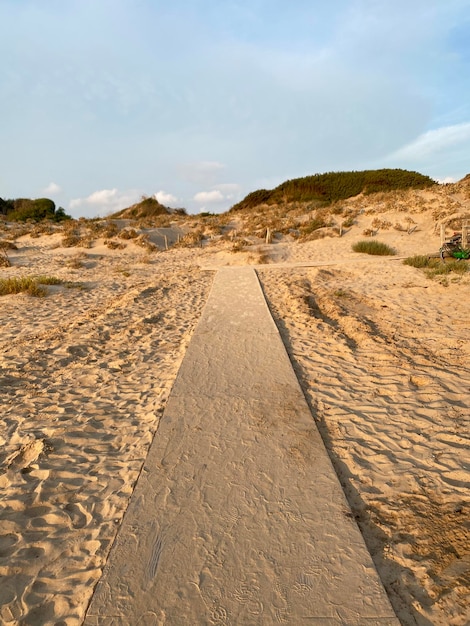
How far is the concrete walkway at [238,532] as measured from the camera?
191 cm

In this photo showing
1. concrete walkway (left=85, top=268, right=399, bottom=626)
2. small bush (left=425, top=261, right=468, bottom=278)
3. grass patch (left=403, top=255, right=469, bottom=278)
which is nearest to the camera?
concrete walkway (left=85, top=268, right=399, bottom=626)

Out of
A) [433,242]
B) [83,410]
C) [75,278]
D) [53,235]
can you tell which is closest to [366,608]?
[83,410]

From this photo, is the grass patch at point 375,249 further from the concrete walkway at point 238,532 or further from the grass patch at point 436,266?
the concrete walkway at point 238,532

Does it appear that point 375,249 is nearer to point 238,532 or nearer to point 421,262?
point 421,262

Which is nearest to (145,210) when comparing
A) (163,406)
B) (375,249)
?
(375,249)

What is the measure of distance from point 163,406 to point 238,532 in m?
1.92

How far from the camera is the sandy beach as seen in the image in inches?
87.2

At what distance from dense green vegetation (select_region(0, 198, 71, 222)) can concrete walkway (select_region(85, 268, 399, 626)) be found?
1347 inches

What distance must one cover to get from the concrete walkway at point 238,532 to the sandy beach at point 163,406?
19cm

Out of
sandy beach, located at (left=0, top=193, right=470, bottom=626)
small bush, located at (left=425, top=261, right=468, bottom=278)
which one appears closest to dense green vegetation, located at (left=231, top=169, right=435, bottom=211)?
small bush, located at (left=425, top=261, right=468, bottom=278)

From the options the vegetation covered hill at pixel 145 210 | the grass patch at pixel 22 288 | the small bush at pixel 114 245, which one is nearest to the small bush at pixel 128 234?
the small bush at pixel 114 245

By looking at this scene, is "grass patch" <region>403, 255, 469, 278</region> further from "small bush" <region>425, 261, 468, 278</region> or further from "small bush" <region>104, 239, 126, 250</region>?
"small bush" <region>104, 239, 126, 250</region>

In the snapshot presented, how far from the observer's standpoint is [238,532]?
2365 millimetres

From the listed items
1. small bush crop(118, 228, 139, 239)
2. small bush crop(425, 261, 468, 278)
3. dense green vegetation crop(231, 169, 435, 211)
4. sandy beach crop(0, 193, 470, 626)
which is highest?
dense green vegetation crop(231, 169, 435, 211)
